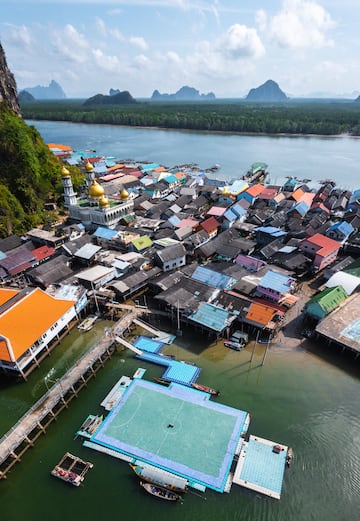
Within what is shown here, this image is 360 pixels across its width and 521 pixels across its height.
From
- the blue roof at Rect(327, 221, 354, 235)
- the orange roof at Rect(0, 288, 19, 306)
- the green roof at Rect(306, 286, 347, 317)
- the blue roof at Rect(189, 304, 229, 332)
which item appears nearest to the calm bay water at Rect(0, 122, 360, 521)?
the blue roof at Rect(189, 304, 229, 332)

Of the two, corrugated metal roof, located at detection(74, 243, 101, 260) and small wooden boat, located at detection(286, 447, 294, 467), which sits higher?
corrugated metal roof, located at detection(74, 243, 101, 260)

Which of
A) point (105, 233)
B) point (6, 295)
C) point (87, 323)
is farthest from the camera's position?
point (105, 233)

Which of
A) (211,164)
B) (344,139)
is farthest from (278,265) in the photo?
(344,139)

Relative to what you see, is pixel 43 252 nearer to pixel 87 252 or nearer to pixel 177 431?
pixel 87 252

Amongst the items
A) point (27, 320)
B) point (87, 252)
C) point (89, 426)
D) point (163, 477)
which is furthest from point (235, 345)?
point (87, 252)

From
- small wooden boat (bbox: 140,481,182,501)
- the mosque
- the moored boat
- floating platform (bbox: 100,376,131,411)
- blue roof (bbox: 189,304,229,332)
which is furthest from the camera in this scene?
the mosque

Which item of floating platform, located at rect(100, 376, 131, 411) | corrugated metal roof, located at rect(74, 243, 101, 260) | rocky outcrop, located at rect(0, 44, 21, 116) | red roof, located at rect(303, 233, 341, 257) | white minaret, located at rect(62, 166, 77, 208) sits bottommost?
floating platform, located at rect(100, 376, 131, 411)

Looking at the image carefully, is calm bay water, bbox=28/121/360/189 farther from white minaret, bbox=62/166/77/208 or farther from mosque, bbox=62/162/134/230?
white minaret, bbox=62/166/77/208
